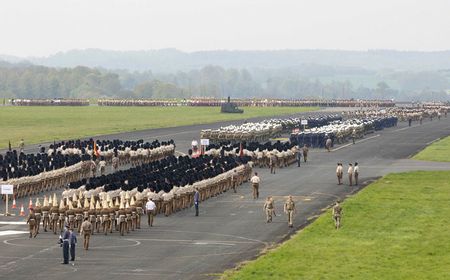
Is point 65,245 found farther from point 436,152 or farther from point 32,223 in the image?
point 436,152

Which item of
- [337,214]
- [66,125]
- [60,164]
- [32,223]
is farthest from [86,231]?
[66,125]

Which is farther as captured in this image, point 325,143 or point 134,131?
point 134,131

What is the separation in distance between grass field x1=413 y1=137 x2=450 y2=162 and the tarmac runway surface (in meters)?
18.2

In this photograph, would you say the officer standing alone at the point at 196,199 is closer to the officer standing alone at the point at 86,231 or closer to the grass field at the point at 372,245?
the grass field at the point at 372,245

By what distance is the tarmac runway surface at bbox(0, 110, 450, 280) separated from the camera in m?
42.4

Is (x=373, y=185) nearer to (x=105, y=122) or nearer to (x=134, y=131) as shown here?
(x=134, y=131)

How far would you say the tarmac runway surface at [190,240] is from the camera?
4241cm

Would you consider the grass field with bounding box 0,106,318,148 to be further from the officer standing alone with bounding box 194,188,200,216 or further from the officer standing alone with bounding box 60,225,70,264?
the officer standing alone with bounding box 60,225,70,264

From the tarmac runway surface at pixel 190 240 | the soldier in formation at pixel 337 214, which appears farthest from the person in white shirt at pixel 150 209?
the soldier in formation at pixel 337 214

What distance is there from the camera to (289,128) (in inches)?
5684

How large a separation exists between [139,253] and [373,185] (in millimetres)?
31511

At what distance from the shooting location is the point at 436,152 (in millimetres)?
108938

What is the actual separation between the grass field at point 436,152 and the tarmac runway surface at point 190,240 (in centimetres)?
1825

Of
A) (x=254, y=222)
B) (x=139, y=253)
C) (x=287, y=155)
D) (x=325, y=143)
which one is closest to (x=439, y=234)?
(x=254, y=222)
